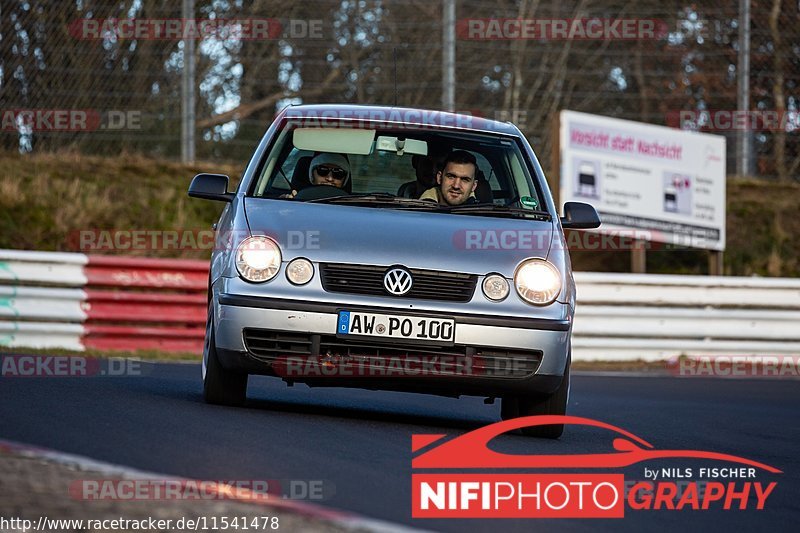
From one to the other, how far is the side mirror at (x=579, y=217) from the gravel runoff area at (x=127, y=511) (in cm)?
410

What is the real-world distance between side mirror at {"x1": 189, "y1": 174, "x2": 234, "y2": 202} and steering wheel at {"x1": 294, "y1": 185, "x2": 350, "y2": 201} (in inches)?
17.1

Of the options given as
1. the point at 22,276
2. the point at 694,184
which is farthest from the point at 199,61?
the point at 694,184

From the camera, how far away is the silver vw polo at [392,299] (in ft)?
23.3

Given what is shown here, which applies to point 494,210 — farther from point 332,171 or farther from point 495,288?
point 332,171

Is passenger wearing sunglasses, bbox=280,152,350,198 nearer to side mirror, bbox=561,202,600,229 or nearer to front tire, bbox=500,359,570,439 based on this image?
side mirror, bbox=561,202,600,229

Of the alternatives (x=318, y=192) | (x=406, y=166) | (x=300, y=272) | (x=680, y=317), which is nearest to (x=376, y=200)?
(x=318, y=192)

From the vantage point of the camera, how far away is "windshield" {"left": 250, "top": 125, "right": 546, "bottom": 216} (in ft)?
27.3

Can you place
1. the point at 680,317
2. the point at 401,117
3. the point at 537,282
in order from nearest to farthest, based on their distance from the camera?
1. the point at 537,282
2. the point at 401,117
3. the point at 680,317

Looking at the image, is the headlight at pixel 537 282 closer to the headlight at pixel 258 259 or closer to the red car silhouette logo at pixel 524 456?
the red car silhouette logo at pixel 524 456

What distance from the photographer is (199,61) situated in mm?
18047

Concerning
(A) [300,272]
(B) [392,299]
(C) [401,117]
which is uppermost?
(C) [401,117]

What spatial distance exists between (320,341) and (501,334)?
88cm

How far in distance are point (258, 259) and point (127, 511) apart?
3130 millimetres

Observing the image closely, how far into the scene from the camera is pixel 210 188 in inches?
320
